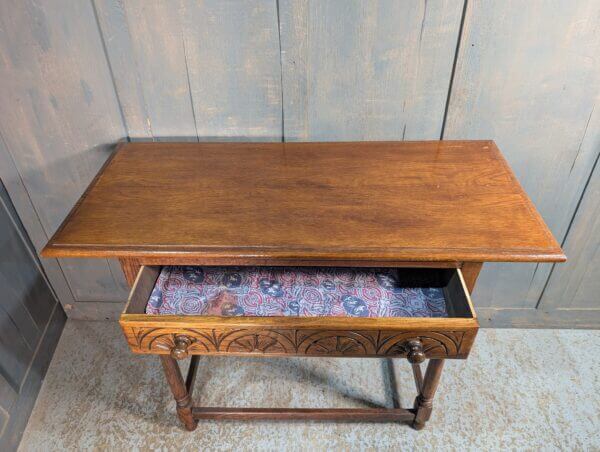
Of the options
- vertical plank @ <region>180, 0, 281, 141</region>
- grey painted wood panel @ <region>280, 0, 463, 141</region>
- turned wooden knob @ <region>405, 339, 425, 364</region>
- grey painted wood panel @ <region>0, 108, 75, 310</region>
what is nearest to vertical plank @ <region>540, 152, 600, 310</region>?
grey painted wood panel @ <region>280, 0, 463, 141</region>

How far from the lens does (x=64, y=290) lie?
63.6 inches

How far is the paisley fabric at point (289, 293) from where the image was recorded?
3.43ft

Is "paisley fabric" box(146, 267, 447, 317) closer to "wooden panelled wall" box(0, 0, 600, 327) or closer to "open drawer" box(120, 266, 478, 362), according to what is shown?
"open drawer" box(120, 266, 478, 362)

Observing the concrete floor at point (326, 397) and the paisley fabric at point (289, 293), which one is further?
the concrete floor at point (326, 397)

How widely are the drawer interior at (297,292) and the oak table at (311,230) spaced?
16 mm

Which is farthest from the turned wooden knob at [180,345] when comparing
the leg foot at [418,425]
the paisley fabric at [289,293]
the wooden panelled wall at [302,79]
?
the leg foot at [418,425]

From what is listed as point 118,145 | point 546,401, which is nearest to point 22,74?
point 118,145

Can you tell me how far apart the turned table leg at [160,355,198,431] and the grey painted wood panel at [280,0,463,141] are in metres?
0.69

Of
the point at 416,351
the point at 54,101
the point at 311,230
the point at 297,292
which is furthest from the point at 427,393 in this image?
the point at 54,101

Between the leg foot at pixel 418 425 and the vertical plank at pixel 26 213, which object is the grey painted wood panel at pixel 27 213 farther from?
the leg foot at pixel 418 425

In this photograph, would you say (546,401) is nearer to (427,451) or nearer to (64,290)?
(427,451)

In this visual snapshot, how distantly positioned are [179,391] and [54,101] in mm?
863

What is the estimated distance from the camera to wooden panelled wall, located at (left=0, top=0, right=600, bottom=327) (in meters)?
1.05

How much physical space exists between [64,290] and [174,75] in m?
0.97
